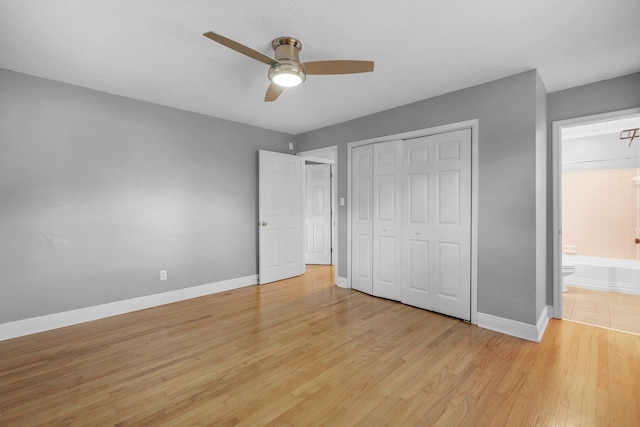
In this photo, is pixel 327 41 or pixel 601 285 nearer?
pixel 327 41

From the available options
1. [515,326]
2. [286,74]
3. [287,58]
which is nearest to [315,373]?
[515,326]

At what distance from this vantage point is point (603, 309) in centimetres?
351

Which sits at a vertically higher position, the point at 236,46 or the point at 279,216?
the point at 236,46

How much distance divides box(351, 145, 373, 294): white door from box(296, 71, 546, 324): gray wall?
1252mm

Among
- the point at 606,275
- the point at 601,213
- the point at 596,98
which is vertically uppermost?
the point at 596,98

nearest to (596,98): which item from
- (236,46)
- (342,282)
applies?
(236,46)

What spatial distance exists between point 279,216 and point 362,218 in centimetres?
147

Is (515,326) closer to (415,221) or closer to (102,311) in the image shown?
(415,221)

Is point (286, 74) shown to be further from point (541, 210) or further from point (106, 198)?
point (541, 210)

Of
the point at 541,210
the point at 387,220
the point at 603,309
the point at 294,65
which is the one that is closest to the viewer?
the point at 294,65

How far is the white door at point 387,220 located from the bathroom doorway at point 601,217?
2.13 metres

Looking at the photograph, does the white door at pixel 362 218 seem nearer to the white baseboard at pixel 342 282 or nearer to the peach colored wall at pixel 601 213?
the white baseboard at pixel 342 282

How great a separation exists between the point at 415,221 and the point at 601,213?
12.2 ft

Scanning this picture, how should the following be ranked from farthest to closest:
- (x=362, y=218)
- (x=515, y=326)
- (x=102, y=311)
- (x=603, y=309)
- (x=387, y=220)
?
(x=362, y=218)
(x=387, y=220)
(x=603, y=309)
(x=102, y=311)
(x=515, y=326)
